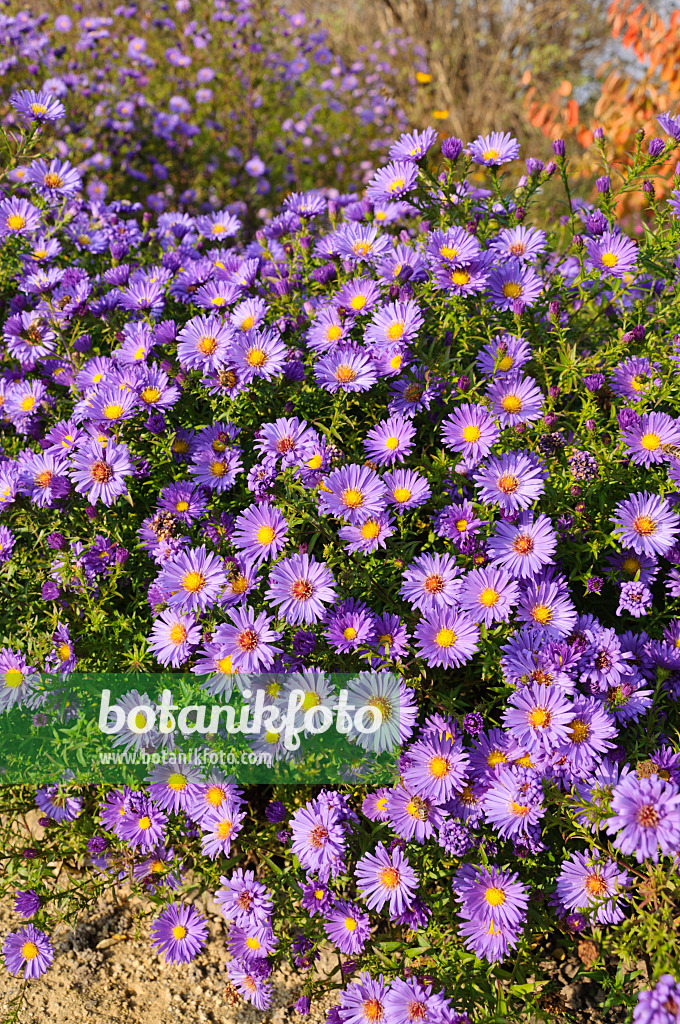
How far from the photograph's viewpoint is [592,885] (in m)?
1.66

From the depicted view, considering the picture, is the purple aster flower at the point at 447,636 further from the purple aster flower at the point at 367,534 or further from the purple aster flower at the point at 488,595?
the purple aster flower at the point at 367,534

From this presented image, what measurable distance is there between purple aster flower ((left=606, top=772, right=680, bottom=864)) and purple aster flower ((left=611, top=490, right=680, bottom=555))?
24.9 inches

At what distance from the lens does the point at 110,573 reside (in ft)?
7.15

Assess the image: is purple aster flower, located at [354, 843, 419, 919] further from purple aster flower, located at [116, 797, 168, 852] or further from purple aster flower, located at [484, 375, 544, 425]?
purple aster flower, located at [484, 375, 544, 425]

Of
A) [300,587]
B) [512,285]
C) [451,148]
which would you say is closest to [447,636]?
[300,587]

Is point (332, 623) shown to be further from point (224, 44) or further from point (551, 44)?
point (551, 44)

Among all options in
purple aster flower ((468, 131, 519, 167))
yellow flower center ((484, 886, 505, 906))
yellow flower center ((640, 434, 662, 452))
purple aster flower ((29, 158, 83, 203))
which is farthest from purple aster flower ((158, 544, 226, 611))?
purple aster flower ((29, 158, 83, 203))

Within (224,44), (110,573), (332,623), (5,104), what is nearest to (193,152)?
(224,44)

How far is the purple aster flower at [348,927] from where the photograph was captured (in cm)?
179

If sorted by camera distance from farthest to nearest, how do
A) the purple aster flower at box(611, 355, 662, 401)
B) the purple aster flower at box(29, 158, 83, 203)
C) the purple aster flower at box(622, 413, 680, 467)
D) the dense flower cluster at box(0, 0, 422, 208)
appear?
the dense flower cluster at box(0, 0, 422, 208)
the purple aster flower at box(29, 158, 83, 203)
the purple aster flower at box(611, 355, 662, 401)
the purple aster flower at box(622, 413, 680, 467)

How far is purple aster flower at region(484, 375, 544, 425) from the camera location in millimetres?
2072

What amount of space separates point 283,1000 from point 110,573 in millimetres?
1324

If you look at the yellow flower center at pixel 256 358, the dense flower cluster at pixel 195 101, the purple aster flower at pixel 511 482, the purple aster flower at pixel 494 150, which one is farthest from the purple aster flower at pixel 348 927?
the dense flower cluster at pixel 195 101

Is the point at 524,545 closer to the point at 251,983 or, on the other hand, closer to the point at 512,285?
the point at 512,285
